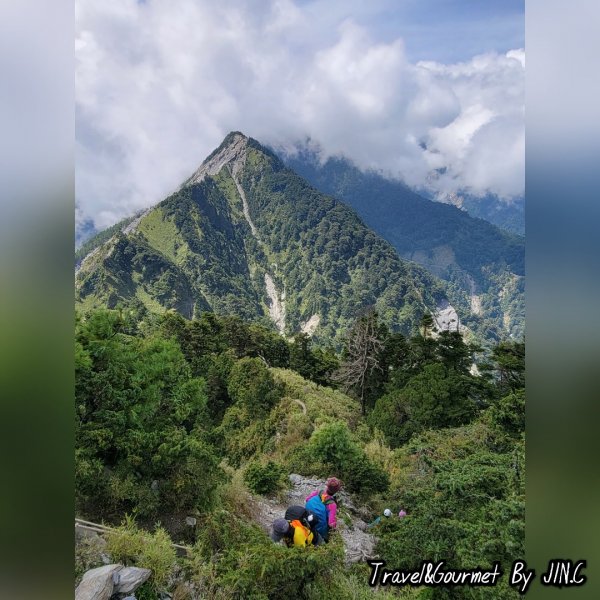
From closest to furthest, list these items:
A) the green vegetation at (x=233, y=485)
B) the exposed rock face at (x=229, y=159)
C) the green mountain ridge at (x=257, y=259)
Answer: the green vegetation at (x=233, y=485), the green mountain ridge at (x=257, y=259), the exposed rock face at (x=229, y=159)

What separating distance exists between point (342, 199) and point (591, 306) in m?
122

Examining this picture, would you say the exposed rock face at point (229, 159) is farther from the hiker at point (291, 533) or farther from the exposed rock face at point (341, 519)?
the hiker at point (291, 533)

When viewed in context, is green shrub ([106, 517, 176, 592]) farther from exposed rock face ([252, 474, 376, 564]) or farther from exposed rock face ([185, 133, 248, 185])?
exposed rock face ([185, 133, 248, 185])

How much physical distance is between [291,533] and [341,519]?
3.01 metres

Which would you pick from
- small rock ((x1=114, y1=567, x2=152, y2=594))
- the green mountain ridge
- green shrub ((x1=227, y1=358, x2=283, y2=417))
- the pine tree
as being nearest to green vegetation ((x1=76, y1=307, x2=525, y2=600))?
small rock ((x1=114, y1=567, x2=152, y2=594))

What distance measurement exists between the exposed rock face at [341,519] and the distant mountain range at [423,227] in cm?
10135

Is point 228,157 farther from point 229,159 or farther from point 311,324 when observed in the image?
point 311,324

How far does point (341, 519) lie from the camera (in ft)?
25.1

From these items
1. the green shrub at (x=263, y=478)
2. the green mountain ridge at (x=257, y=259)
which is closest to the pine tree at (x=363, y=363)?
the green shrub at (x=263, y=478)

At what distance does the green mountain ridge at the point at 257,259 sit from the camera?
77000 millimetres

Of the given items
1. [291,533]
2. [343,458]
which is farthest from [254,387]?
[291,533]

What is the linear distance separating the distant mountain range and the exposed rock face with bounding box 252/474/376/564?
10135cm

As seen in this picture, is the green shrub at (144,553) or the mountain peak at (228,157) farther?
the mountain peak at (228,157)

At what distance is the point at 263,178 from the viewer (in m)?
123
